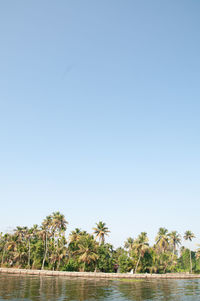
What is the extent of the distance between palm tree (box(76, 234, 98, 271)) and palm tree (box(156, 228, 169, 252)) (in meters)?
30.0

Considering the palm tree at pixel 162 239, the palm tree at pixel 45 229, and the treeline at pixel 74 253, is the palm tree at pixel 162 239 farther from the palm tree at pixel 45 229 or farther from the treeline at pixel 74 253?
the palm tree at pixel 45 229

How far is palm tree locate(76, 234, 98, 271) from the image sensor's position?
6729 cm

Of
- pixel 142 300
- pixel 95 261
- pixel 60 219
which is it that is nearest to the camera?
pixel 142 300

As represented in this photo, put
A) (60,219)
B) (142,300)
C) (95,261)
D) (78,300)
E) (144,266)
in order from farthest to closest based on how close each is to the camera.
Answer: (60,219) < (144,266) < (95,261) < (142,300) < (78,300)

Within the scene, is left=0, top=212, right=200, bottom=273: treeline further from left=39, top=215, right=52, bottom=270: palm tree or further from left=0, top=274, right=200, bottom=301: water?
left=0, top=274, right=200, bottom=301: water

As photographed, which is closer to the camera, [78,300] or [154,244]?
[78,300]

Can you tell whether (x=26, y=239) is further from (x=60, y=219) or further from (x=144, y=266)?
(x=144, y=266)

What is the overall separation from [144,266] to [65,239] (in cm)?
2614

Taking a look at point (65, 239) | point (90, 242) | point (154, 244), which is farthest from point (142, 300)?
point (154, 244)

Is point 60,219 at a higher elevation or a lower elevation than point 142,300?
higher

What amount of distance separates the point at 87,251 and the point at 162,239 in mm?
33640

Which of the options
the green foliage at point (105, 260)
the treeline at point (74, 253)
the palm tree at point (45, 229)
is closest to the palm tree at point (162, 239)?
the treeline at point (74, 253)

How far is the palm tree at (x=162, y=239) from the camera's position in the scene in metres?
88.5

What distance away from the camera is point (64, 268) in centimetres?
7081
